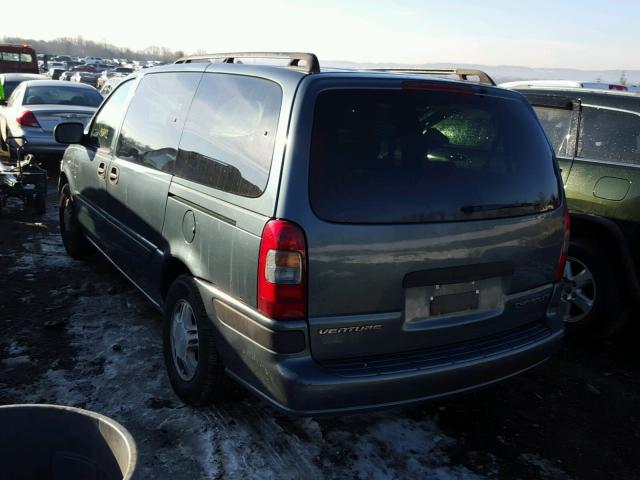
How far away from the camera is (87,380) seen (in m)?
3.52

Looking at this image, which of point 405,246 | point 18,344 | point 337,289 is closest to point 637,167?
point 405,246

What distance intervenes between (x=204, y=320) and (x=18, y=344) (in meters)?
1.80

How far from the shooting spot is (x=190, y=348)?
3.25m

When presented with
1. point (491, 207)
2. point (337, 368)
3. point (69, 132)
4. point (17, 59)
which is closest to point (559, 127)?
point (491, 207)

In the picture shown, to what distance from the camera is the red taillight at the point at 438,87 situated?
9.04 ft

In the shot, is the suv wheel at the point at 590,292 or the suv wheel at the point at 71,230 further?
the suv wheel at the point at 71,230

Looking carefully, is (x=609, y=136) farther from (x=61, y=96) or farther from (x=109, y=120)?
(x=61, y=96)

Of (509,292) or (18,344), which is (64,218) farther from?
(509,292)

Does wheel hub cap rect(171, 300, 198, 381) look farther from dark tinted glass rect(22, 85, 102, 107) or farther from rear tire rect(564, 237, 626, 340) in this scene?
dark tinted glass rect(22, 85, 102, 107)

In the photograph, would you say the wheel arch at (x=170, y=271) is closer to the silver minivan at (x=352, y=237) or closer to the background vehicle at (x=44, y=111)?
the silver minivan at (x=352, y=237)

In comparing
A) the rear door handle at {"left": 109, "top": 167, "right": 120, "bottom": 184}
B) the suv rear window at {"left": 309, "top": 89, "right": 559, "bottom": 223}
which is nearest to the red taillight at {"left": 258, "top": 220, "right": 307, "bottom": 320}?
the suv rear window at {"left": 309, "top": 89, "right": 559, "bottom": 223}

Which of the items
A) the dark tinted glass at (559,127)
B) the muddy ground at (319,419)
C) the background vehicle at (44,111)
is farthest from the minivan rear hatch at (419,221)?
the background vehicle at (44,111)

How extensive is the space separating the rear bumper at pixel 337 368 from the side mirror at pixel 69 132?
2.90m

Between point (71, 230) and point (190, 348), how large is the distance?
3065 millimetres
